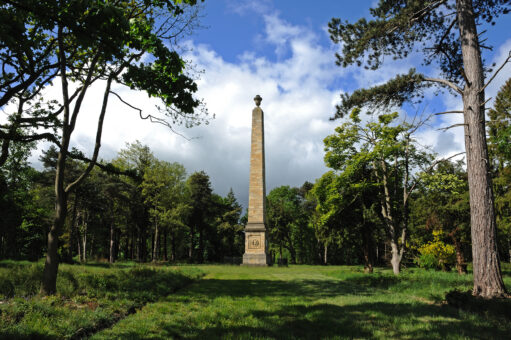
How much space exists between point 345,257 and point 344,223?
112 ft

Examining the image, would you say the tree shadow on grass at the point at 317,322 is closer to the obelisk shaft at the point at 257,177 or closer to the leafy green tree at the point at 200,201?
the obelisk shaft at the point at 257,177

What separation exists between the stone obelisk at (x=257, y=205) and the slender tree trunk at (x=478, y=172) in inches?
687

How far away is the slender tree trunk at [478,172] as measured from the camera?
319 inches

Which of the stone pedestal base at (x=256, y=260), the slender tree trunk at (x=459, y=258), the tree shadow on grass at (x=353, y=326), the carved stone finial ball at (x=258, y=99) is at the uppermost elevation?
the carved stone finial ball at (x=258, y=99)

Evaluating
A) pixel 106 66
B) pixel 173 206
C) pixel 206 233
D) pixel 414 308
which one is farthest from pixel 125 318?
pixel 206 233

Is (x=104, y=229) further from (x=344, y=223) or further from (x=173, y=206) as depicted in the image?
(x=344, y=223)

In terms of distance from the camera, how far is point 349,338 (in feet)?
15.5

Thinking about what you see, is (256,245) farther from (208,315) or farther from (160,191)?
(208,315)

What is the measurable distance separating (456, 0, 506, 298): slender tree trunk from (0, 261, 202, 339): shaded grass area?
891cm

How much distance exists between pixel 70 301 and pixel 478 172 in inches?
439

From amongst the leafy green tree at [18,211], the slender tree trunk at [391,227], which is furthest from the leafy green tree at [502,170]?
the leafy green tree at [18,211]

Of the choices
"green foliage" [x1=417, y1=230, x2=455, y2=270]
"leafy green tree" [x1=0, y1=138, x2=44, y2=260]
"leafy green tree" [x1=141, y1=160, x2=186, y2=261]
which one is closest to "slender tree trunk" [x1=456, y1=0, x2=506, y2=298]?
"green foliage" [x1=417, y1=230, x2=455, y2=270]

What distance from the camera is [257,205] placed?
83.1 ft

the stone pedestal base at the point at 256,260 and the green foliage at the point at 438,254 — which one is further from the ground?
the green foliage at the point at 438,254
